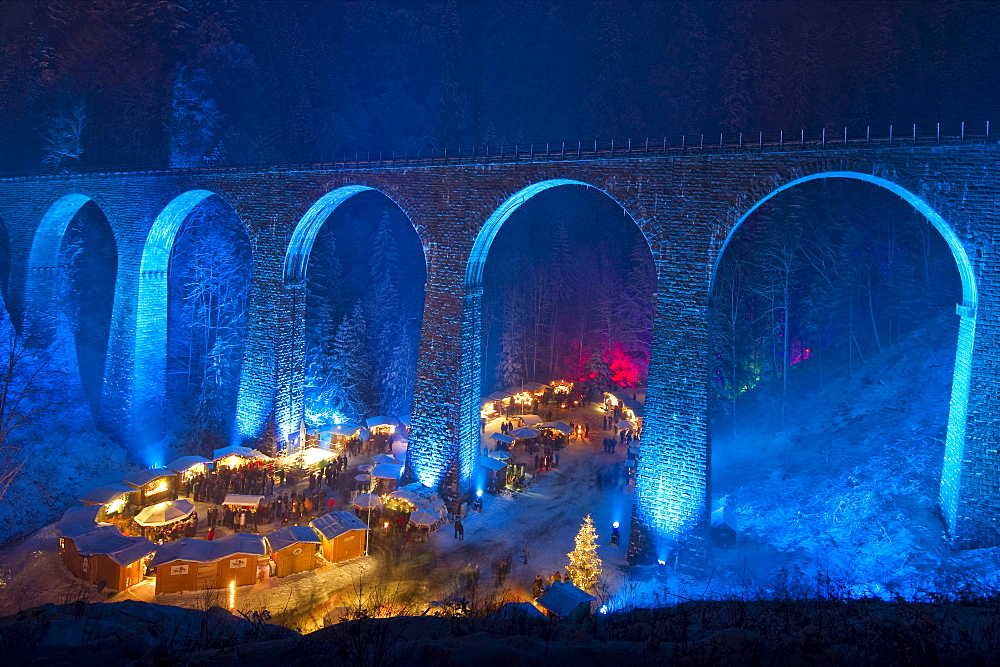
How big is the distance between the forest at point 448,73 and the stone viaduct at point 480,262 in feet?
34.3

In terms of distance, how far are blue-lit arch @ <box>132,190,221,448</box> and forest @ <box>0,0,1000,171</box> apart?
1043cm

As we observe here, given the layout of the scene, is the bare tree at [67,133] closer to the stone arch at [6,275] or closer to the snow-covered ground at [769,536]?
the stone arch at [6,275]

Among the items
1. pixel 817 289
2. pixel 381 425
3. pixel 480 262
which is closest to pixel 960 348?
pixel 817 289

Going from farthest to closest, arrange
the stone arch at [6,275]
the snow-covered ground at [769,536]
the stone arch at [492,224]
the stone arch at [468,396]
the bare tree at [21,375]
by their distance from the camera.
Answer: the stone arch at [6,275] < the bare tree at [21,375] < the stone arch at [468,396] < the stone arch at [492,224] < the snow-covered ground at [769,536]

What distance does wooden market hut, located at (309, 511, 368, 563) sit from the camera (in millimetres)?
17000

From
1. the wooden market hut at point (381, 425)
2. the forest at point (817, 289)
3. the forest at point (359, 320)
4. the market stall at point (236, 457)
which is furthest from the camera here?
the forest at point (359, 320)

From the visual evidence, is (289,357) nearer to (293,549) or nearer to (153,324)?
(153,324)

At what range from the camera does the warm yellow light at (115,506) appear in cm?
2039

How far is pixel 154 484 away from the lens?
21.7m

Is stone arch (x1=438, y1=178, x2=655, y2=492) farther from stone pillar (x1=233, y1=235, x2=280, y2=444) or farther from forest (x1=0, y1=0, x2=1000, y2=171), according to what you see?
forest (x1=0, y1=0, x2=1000, y2=171)

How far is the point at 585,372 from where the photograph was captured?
134 feet

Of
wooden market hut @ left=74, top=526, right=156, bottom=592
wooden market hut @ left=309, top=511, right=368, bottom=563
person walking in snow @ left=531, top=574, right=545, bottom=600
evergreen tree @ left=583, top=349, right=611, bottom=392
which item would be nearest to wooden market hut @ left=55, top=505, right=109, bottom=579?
wooden market hut @ left=74, top=526, right=156, bottom=592

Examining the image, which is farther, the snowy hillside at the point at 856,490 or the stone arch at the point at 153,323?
the stone arch at the point at 153,323

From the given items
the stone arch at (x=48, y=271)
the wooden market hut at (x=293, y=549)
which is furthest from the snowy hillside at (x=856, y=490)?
the stone arch at (x=48, y=271)
